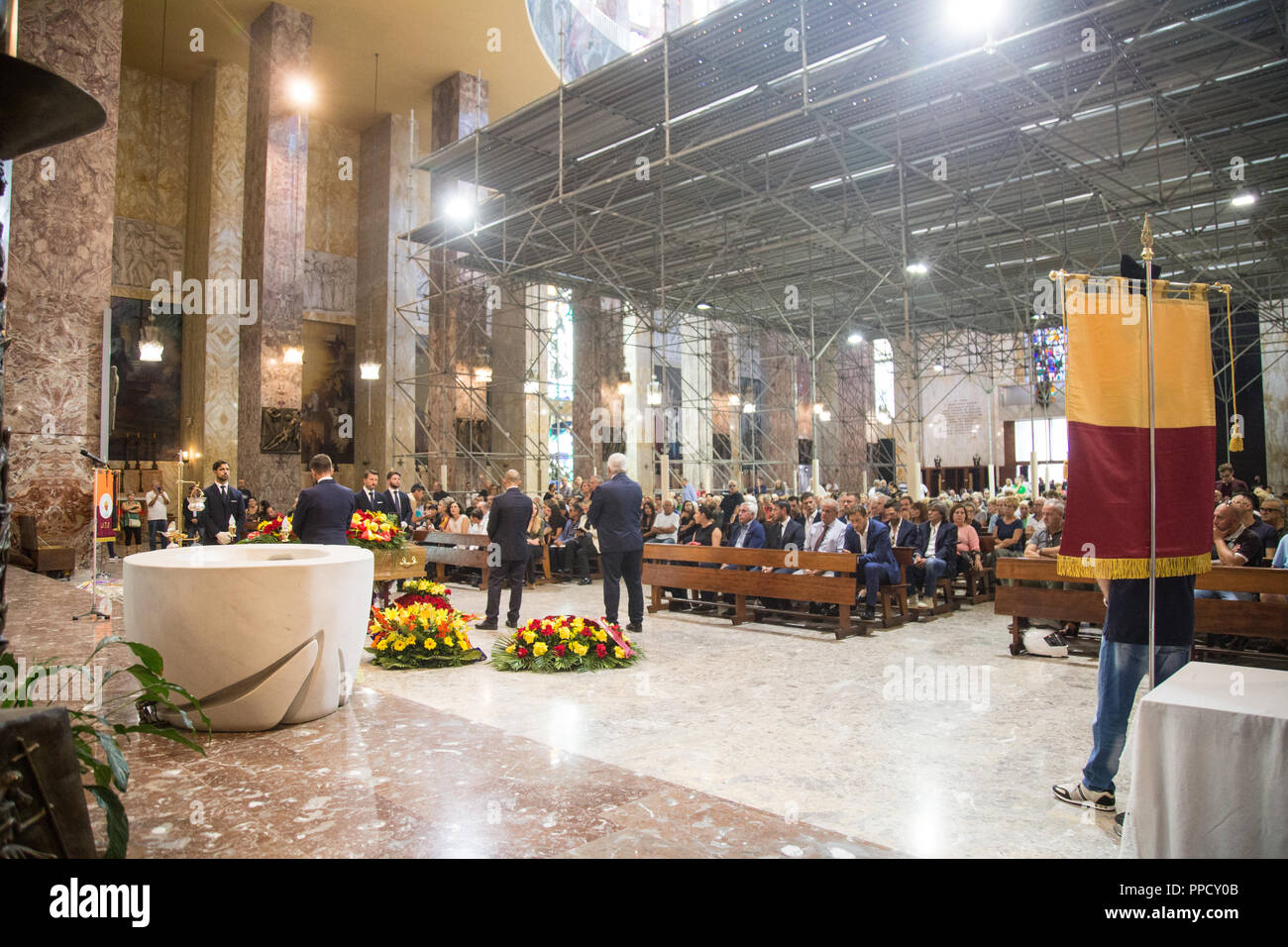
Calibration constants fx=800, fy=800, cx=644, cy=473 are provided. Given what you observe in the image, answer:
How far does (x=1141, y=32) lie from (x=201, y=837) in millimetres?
11320

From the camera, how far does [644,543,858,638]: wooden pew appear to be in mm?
7809

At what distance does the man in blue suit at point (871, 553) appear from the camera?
8.22 metres

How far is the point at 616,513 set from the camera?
7930mm

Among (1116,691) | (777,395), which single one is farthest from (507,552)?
(777,395)

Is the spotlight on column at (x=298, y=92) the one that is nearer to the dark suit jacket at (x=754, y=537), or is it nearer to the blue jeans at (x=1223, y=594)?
the dark suit jacket at (x=754, y=537)

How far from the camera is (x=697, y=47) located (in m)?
11.4

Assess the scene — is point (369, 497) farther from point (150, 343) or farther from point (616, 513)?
point (150, 343)

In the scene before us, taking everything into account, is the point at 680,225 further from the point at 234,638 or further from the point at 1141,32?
the point at 234,638

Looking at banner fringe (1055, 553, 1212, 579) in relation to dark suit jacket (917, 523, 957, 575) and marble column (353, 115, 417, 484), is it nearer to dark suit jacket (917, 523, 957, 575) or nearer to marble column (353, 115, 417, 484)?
dark suit jacket (917, 523, 957, 575)

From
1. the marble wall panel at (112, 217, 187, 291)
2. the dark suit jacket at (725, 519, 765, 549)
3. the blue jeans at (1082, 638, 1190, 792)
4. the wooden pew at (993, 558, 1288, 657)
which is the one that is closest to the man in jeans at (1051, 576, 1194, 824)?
the blue jeans at (1082, 638, 1190, 792)

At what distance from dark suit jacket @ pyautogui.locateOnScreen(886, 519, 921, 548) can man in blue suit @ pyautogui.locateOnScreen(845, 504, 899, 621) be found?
0.73 metres

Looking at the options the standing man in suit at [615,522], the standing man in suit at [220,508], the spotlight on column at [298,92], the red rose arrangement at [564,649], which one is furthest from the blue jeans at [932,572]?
the spotlight on column at [298,92]

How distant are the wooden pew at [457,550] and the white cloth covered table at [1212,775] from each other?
30.9 feet
